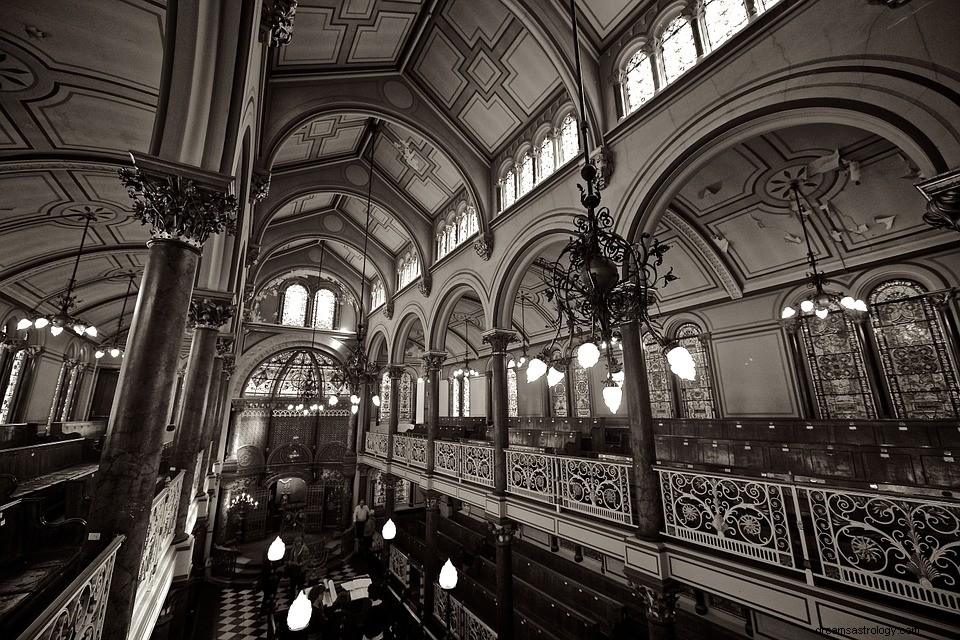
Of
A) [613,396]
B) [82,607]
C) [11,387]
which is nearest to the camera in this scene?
[82,607]

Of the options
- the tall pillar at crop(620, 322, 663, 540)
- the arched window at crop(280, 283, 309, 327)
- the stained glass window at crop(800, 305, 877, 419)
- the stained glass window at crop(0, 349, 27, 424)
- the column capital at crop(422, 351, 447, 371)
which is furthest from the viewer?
the arched window at crop(280, 283, 309, 327)

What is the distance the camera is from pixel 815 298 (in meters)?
6.55

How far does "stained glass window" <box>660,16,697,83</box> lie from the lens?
236 inches

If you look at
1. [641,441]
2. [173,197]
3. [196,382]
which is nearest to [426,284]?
[196,382]

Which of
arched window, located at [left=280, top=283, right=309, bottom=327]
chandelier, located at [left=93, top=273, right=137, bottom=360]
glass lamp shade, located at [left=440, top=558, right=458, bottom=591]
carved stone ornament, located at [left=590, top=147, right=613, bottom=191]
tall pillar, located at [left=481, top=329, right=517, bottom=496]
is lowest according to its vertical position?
glass lamp shade, located at [left=440, top=558, right=458, bottom=591]

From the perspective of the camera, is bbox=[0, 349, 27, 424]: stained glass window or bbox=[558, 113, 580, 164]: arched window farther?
bbox=[0, 349, 27, 424]: stained glass window

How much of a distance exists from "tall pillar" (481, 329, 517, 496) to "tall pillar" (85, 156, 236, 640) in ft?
19.2

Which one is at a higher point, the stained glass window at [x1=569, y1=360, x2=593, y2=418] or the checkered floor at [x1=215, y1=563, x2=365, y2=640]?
the stained glass window at [x1=569, y1=360, x2=593, y2=418]

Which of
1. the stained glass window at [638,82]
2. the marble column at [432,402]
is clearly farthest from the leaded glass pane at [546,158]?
the marble column at [432,402]

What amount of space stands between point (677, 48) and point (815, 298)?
4.64 m

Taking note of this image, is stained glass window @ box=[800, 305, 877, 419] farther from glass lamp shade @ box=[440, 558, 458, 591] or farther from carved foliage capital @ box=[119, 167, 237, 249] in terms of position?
carved foliage capital @ box=[119, 167, 237, 249]

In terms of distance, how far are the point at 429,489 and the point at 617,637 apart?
567cm

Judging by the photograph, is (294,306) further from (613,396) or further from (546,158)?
(613,396)

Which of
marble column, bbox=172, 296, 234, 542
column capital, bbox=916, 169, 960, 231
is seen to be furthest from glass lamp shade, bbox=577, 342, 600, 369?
marble column, bbox=172, 296, 234, 542
